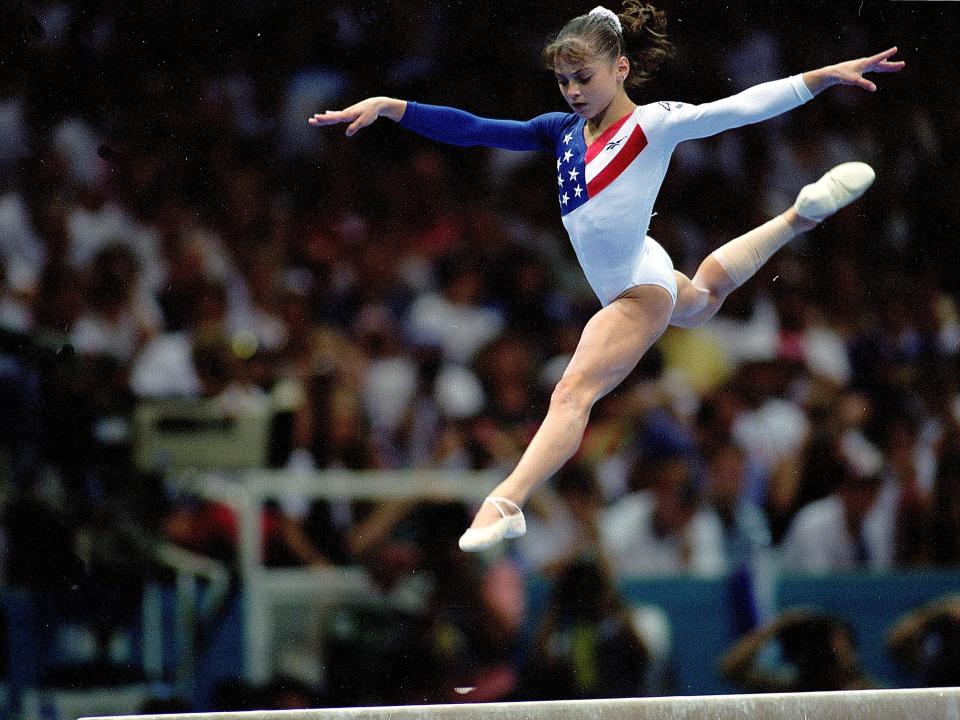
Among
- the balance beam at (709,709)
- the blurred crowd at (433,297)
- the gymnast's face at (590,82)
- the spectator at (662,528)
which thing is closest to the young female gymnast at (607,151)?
the gymnast's face at (590,82)

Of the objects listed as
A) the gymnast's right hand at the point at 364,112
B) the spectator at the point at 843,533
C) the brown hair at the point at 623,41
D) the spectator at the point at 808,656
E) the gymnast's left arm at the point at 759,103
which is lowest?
the spectator at the point at 808,656

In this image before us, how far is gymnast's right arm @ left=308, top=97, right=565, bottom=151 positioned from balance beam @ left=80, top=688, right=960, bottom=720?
1.62 metres

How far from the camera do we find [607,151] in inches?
127

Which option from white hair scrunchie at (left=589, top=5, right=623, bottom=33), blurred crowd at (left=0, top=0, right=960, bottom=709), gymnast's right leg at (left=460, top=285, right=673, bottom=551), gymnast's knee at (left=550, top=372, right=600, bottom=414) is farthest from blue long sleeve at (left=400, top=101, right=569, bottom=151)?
blurred crowd at (left=0, top=0, right=960, bottom=709)

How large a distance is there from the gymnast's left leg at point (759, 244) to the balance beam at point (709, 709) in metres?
1.16

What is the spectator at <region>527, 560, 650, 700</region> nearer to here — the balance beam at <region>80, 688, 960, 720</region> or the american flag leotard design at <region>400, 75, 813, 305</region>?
the balance beam at <region>80, 688, 960, 720</region>

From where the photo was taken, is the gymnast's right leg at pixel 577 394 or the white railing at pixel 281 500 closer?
the gymnast's right leg at pixel 577 394

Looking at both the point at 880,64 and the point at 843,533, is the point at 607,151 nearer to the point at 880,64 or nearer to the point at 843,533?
the point at 880,64

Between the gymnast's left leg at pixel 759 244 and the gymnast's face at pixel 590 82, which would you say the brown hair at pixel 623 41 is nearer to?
the gymnast's face at pixel 590 82

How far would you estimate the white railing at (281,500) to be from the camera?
4.80 meters

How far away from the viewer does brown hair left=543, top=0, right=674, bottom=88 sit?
10.4ft

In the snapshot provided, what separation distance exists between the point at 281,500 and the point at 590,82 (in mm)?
2430

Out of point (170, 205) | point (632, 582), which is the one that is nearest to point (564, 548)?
point (632, 582)

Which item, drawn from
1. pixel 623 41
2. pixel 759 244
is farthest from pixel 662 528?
pixel 623 41
